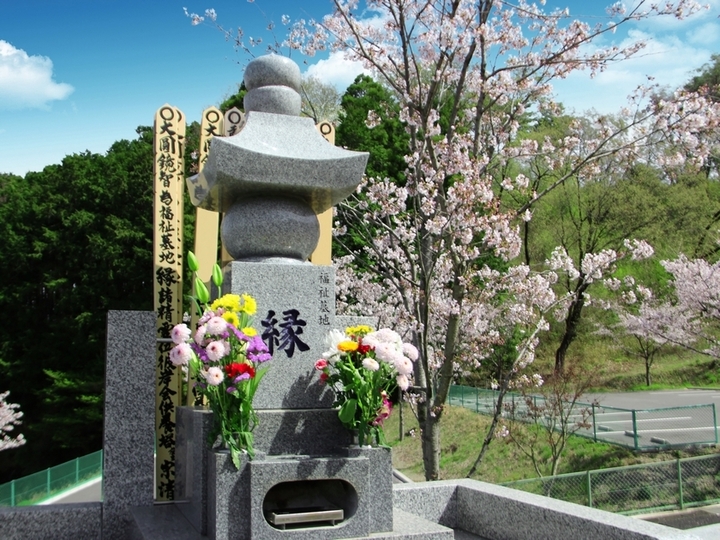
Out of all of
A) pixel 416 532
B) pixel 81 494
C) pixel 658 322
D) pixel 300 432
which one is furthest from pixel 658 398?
pixel 300 432

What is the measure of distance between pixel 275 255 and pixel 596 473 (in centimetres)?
771

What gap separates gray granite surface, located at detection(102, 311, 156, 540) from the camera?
5152mm

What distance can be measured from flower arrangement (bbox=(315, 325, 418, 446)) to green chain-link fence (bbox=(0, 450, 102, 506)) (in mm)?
12586

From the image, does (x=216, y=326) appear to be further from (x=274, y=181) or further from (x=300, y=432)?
(x=274, y=181)

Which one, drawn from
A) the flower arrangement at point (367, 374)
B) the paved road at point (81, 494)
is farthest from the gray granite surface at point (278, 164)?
the paved road at point (81, 494)

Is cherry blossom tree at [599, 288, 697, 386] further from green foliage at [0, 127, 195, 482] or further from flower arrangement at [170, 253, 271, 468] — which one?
green foliage at [0, 127, 195, 482]

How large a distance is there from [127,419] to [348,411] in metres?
2.11

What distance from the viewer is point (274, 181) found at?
4855 mm

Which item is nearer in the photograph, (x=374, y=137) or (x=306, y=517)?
(x=306, y=517)

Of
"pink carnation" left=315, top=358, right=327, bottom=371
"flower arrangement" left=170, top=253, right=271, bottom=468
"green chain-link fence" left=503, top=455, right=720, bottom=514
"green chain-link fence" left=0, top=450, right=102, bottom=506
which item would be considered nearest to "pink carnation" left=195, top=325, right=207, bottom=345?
"flower arrangement" left=170, top=253, right=271, bottom=468

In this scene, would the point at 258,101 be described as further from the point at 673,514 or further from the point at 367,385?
the point at 673,514

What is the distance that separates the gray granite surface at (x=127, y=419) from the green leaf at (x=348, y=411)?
1.94m

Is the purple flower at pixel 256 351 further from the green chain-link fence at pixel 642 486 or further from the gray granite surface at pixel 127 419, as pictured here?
the green chain-link fence at pixel 642 486

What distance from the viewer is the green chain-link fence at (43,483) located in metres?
14.2
